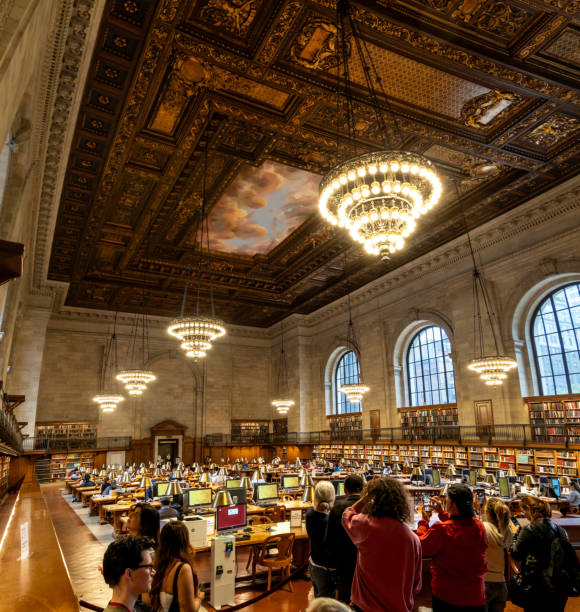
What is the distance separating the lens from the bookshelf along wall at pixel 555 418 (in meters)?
10.9

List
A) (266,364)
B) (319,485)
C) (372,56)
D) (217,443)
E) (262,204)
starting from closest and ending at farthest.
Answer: (319,485) < (372,56) < (262,204) < (217,443) < (266,364)

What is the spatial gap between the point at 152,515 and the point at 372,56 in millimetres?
7599

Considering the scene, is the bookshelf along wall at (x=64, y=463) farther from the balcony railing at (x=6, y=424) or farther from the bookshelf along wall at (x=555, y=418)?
the bookshelf along wall at (x=555, y=418)

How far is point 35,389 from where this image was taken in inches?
652

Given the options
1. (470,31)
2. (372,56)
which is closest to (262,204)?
(372,56)

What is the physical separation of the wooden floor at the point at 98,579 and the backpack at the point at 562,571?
2.01 metres

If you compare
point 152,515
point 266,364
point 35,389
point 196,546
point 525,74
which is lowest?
point 196,546

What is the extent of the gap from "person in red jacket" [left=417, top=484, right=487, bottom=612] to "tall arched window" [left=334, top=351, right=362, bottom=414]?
57.0 ft

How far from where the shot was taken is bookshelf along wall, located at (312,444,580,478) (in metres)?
10.8

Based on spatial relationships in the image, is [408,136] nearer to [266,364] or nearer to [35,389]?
[35,389]

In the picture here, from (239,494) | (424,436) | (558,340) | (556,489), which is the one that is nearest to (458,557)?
(239,494)

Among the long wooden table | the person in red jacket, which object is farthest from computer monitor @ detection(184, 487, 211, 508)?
the person in red jacket

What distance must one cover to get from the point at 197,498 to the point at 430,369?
11609 mm

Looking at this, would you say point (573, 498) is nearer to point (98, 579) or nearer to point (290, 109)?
point (98, 579)
